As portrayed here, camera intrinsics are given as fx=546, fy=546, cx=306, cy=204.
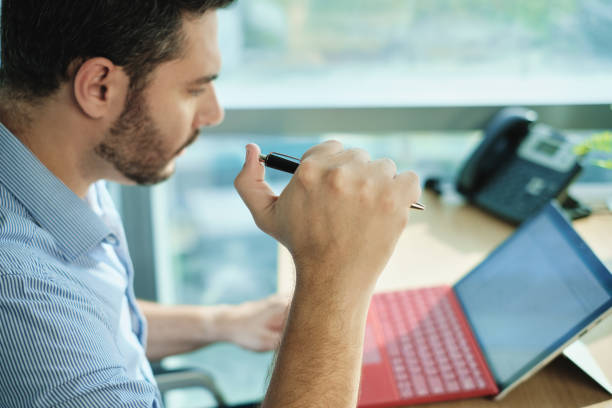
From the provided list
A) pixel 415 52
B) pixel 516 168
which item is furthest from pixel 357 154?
pixel 415 52

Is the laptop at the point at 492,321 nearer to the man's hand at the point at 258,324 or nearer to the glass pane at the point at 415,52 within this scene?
the man's hand at the point at 258,324

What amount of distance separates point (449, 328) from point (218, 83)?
91cm

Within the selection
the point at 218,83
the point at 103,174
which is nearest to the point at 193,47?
the point at 103,174

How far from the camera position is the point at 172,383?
103 centimetres

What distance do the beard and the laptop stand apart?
18.2 inches

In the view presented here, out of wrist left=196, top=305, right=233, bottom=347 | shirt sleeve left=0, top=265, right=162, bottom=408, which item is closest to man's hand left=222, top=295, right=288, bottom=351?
wrist left=196, top=305, right=233, bottom=347

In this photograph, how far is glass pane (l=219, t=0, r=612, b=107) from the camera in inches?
53.7

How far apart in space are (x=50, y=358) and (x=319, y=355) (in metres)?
0.28

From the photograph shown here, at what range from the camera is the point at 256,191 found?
672mm

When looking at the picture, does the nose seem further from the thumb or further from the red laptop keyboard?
the red laptop keyboard

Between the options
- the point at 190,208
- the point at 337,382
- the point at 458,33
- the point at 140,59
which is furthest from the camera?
the point at 190,208

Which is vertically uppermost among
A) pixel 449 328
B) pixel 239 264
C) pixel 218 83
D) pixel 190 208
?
pixel 218 83

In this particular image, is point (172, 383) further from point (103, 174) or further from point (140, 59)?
point (140, 59)

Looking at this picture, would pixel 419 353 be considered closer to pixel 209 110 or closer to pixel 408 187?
pixel 408 187
